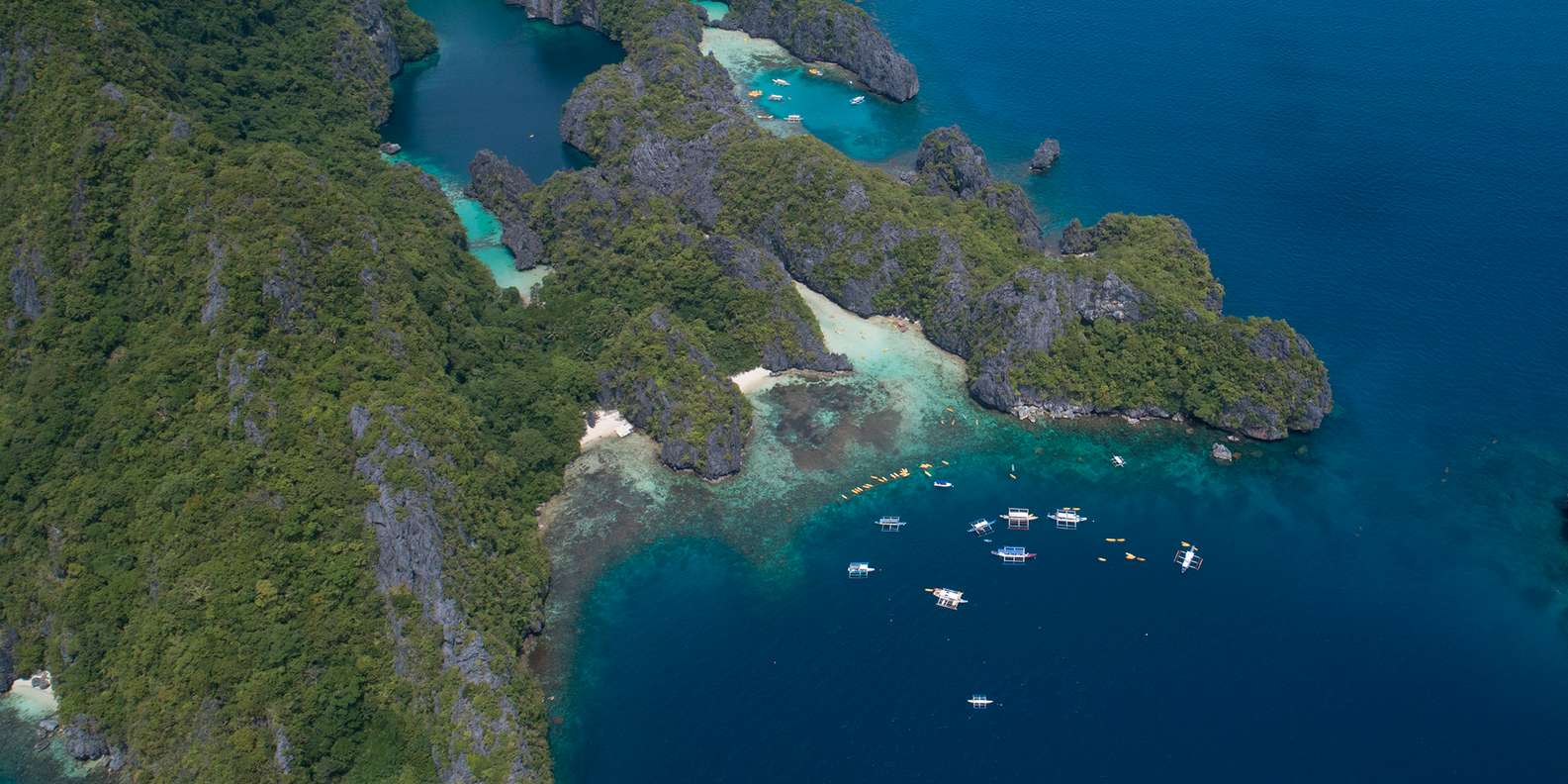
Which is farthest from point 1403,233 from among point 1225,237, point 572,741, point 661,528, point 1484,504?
point 572,741

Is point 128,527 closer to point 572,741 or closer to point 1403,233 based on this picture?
point 572,741

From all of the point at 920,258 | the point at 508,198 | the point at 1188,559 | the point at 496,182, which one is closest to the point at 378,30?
the point at 496,182

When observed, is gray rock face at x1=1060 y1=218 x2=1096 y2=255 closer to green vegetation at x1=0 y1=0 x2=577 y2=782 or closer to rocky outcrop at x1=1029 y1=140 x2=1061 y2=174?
rocky outcrop at x1=1029 y1=140 x2=1061 y2=174

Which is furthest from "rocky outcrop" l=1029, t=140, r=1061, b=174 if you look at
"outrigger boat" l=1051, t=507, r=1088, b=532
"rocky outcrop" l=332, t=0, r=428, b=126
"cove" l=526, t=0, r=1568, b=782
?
"rocky outcrop" l=332, t=0, r=428, b=126

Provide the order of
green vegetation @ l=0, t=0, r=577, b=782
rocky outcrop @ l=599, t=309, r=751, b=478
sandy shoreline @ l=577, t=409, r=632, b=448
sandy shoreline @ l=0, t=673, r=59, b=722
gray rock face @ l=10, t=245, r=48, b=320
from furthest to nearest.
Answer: sandy shoreline @ l=577, t=409, r=632, b=448 < rocky outcrop @ l=599, t=309, r=751, b=478 < gray rock face @ l=10, t=245, r=48, b=320 < sandy shoreline @ l=0, t=673, r=59, b=722 < green vegetation @ l=0, t=0, r=577, b=782

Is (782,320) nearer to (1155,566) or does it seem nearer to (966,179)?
(966,179)
